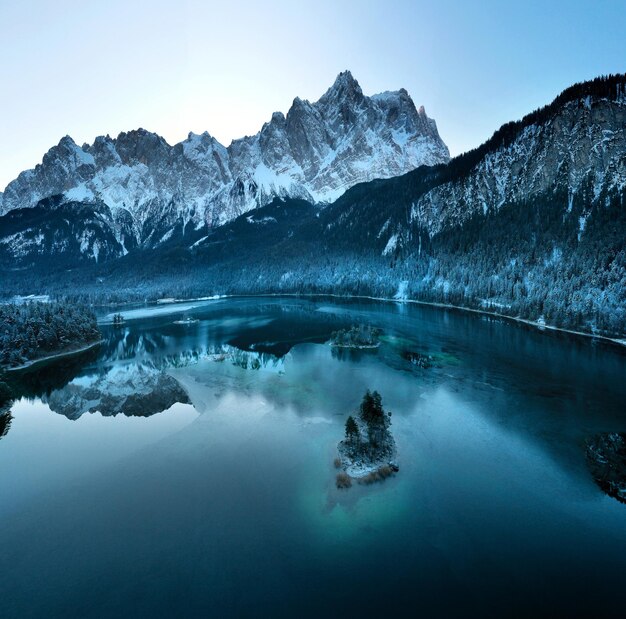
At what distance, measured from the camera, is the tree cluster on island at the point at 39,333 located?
93375 mm

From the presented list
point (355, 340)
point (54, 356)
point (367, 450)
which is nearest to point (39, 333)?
point (54, 356)

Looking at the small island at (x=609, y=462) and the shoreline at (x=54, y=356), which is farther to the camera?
the shoreline at (x=54, y=356)

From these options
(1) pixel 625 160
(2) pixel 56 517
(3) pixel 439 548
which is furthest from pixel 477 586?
(1) pixel 625 160

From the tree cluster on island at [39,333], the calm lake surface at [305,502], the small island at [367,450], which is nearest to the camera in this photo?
the calm lake surface at [305,502]

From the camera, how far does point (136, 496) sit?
122 feet

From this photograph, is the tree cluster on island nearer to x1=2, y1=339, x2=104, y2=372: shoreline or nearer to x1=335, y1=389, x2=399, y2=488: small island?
x1=2, y1=339, x2=104, y2=372: shoreline

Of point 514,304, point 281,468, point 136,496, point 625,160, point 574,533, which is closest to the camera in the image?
point 574,533

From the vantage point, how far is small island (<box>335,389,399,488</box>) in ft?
128

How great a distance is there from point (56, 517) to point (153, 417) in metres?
24.0

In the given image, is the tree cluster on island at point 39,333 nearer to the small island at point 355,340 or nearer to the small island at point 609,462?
the small island at point 355,340

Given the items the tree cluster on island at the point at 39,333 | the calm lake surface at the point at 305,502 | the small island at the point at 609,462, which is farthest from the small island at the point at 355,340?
the tree cluster on island at the point at 39,333

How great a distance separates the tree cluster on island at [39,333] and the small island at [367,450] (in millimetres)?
87303

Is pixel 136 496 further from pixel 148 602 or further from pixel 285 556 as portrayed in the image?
pixel 285 556

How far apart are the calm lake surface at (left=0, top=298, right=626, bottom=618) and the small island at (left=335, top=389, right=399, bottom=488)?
4.56ft
